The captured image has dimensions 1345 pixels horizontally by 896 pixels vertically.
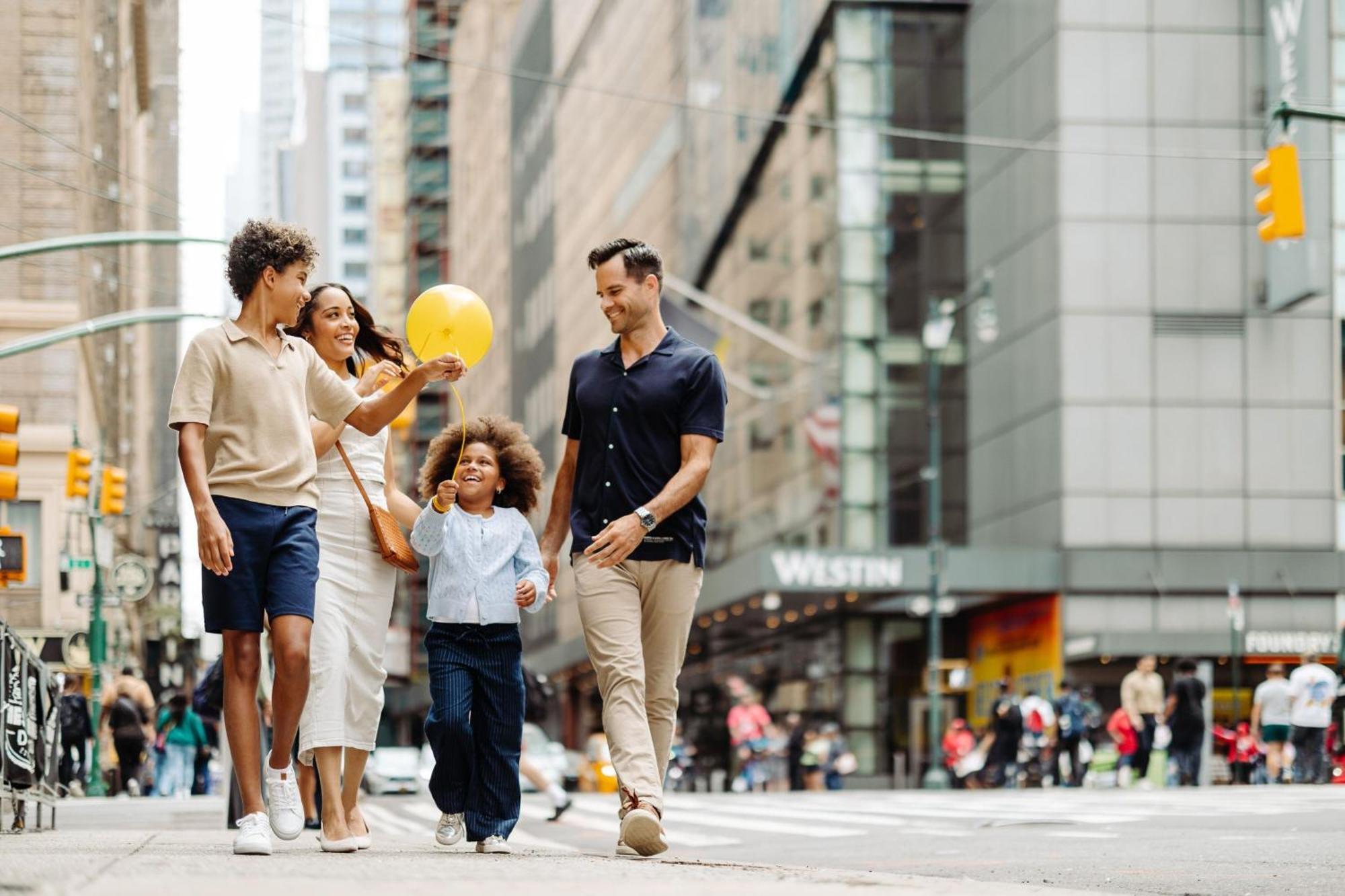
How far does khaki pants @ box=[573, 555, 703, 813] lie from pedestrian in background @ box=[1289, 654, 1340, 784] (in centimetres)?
1778

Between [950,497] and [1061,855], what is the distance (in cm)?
3767

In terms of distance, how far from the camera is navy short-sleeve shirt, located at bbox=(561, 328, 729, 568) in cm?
781

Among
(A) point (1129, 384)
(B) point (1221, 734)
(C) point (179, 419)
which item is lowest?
(B) point (1221, 734)

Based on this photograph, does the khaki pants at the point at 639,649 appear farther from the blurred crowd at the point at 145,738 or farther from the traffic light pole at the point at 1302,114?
the blurred crowd at the point at 145,738

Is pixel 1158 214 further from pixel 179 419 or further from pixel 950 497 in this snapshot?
pixel 179 419

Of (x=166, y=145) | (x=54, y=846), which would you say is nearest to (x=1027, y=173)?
(x=166, y=145)

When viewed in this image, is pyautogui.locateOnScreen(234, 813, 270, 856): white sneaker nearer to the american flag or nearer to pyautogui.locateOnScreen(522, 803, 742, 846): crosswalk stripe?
pyautogui.locateOnScreen(522, 803, 742, 846): crosswalk stripe

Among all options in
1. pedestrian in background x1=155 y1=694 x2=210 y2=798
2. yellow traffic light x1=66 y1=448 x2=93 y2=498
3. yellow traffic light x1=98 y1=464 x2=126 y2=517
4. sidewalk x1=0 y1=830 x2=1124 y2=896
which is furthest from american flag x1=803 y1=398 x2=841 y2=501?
sidewalk x1=0 y1=830 x2=1124 y2=896

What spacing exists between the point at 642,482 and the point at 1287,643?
34.5m

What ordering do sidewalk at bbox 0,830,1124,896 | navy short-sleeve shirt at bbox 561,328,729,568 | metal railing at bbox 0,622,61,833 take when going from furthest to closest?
metal railing at bbox 0,622,61,833
navy short-sleeve shirt at bbox 561,328,729,568
sidewalk at bbox 0,830,1124,896

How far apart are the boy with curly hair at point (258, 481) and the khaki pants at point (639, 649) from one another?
3.15ft

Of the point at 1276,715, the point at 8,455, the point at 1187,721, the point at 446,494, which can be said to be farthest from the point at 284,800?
the point at 1187,721

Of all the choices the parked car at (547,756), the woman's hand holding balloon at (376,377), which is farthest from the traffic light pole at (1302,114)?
the woman's hand holding balloon at (376,377)

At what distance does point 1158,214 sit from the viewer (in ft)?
136
